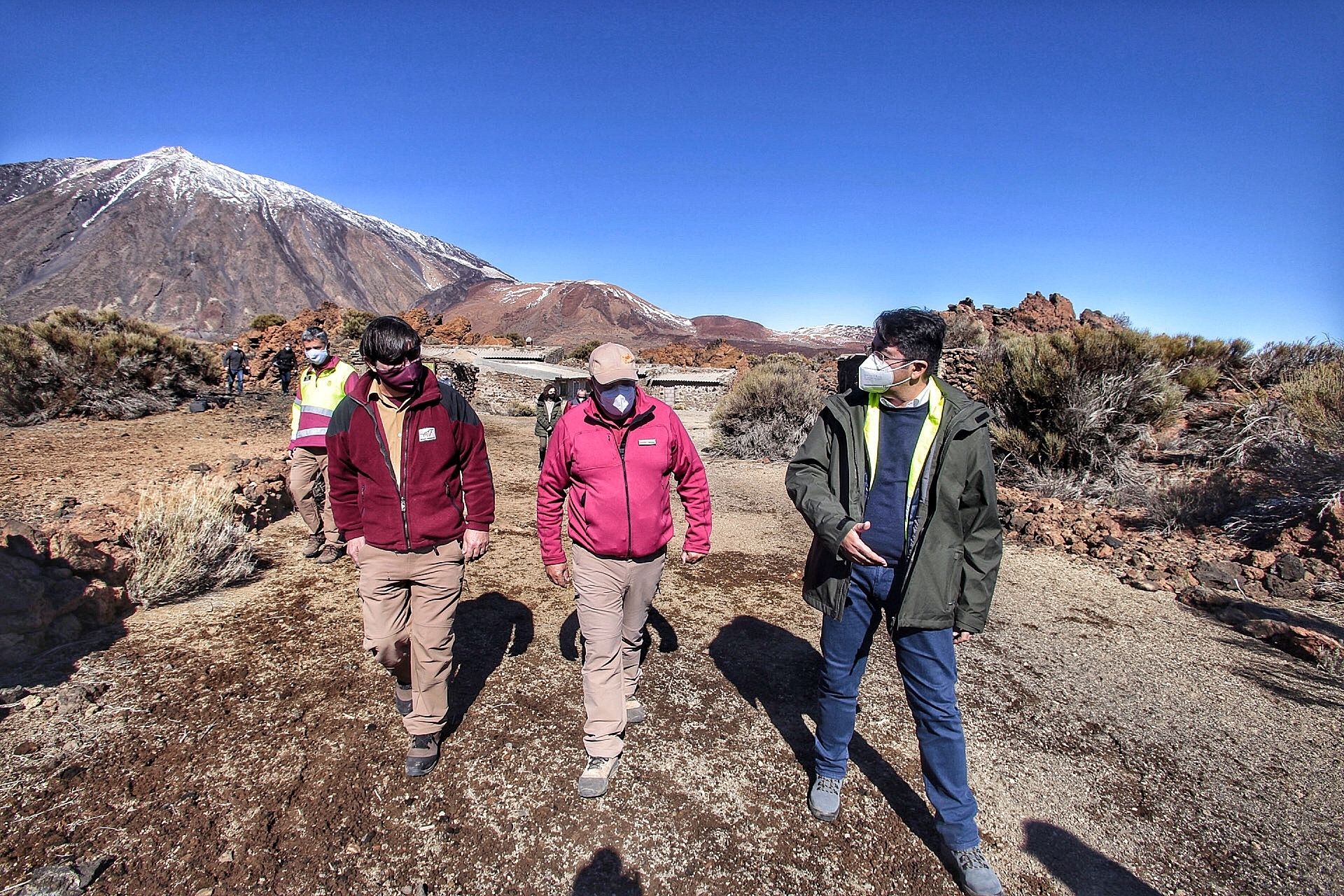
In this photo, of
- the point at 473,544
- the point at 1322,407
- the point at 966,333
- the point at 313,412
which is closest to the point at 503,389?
the point at 966,333

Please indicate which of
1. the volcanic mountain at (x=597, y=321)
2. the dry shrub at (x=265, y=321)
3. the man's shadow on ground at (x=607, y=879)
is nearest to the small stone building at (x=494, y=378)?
the dry shrub at (x=265, y=321)

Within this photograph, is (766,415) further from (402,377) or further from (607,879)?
(607,879)

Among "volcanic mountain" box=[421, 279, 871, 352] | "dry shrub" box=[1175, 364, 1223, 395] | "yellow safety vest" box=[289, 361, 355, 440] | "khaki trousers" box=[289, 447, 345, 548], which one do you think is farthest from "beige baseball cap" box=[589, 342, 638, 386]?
"volcanic mountain" box=[421, 279, 871, 352]

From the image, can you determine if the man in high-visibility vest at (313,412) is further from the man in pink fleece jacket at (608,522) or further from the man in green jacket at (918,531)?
the man in green jacket at (918,531)

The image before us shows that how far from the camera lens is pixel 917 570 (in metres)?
1.98

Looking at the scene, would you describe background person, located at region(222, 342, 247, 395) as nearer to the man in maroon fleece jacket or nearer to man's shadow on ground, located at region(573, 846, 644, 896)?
the man in maroon fleece jacket

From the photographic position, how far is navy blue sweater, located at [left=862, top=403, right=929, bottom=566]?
80.6 inches

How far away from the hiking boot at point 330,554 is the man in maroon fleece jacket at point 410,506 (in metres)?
2.56

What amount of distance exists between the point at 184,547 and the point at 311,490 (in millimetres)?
806

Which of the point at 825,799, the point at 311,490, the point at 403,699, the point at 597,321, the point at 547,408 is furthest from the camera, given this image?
the point at 597,321

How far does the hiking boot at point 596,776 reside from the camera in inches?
93.6

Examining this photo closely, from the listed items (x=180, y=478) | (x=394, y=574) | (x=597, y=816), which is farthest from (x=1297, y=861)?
(x=180, y=478)

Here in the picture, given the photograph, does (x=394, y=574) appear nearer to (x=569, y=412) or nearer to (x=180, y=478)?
(x=569, y=412)

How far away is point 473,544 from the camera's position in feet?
8.37
